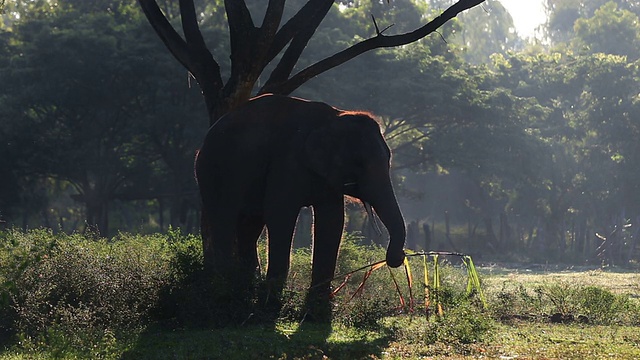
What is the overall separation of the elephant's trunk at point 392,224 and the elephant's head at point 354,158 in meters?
0.01

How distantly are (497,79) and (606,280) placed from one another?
3162cm

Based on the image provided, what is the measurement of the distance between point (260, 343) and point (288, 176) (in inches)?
122

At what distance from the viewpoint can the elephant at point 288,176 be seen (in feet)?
43.3

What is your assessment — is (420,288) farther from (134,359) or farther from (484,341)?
(134,359)

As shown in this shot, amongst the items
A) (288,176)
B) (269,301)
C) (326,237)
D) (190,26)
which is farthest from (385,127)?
(269,301)

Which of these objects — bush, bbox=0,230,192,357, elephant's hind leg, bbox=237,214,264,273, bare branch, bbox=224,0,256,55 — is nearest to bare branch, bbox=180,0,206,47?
bare branch, bbox=224,0,256,55

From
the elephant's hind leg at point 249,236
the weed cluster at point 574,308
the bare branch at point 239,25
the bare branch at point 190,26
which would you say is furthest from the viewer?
the bare branch at point 190,26

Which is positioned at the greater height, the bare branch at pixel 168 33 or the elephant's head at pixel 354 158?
the bare branch at pixel 168 33

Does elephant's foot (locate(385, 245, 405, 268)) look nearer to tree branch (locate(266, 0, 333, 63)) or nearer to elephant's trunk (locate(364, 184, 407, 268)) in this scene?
elephant's trunk (locate(364, 184, 407, 268))

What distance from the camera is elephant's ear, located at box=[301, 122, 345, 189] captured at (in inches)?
520

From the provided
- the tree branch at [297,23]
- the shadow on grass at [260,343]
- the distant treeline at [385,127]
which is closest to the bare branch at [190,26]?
the tree branch at [297,23]

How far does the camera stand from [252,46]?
49.9 ft

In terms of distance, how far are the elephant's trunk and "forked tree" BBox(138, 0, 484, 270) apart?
10.3ft

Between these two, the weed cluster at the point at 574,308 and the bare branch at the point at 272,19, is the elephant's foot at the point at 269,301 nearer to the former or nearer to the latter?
the weed cluster at the point at 574,308
